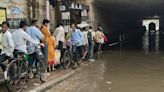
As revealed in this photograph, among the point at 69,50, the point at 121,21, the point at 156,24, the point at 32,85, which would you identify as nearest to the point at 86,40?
the point at 69,50

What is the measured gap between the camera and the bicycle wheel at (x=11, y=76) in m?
10.5

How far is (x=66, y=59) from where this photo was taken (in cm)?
1692

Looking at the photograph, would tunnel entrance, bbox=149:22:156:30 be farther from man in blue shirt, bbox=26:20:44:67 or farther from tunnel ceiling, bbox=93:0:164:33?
man in blue shirt, bbox=26:20:44:67

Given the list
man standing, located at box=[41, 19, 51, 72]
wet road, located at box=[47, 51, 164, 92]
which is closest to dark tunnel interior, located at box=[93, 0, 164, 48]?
wet road, located at box=[47, 51, 164, 92]

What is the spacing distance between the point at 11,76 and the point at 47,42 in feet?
13.7

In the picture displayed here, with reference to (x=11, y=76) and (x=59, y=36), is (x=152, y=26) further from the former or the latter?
(x=11, y=76)

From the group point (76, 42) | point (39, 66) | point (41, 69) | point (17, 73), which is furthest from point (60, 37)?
point (17, 73)

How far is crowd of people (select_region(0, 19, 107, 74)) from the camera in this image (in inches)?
433

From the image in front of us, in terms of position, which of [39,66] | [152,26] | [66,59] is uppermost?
[39,66]

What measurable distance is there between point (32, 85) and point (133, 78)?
399 cm

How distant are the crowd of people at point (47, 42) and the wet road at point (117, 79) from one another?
101 centimetres

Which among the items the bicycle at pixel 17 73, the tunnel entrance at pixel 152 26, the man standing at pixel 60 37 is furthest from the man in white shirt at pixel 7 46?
the tunnel entrance at pixel 152 26

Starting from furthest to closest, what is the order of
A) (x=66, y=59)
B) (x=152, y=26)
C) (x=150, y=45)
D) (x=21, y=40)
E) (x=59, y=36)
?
(x=152, y=26), (x=150, y=45), (x=66, y=59), (x=59, y=36), (x=21, y=40)

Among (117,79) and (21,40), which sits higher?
(21,40)
